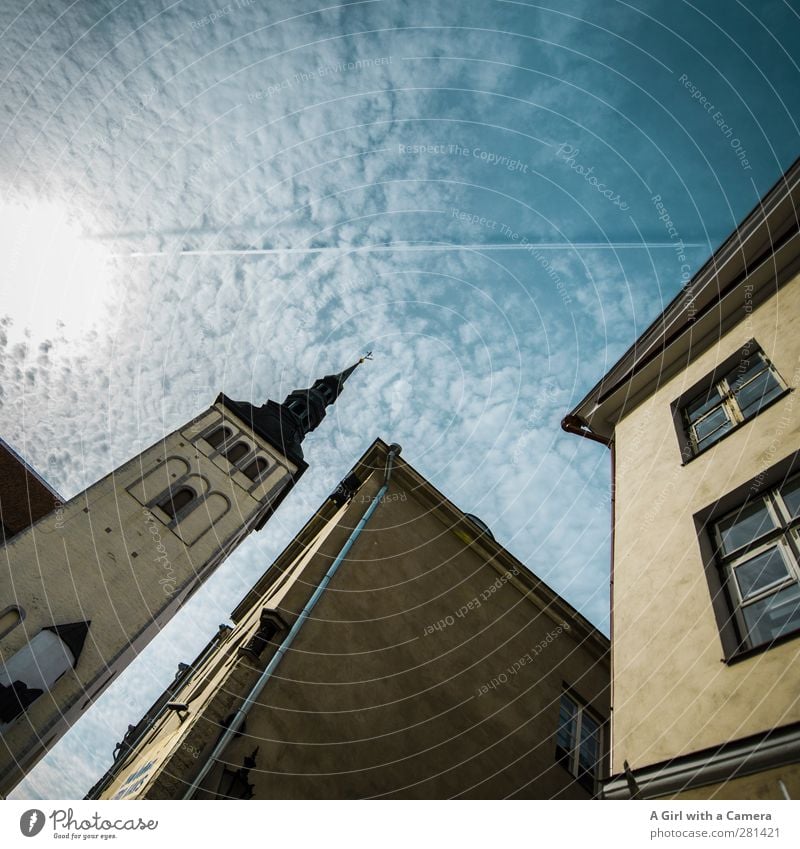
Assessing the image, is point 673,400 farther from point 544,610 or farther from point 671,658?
point 544,610

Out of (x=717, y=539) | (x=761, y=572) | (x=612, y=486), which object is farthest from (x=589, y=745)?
(x=761, y=572)

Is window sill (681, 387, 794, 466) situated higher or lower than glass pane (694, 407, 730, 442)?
lower

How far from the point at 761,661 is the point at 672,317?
6264mm

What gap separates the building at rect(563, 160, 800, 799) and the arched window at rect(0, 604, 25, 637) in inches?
749

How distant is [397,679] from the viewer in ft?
30.6

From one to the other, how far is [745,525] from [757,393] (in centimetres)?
180

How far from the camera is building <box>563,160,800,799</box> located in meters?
4.13

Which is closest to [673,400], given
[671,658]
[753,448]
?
Result: [753,448]

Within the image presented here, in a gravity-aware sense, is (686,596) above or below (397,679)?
above

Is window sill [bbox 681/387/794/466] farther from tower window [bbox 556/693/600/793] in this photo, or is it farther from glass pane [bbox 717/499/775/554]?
tower window [bbox 556/693/600/793]

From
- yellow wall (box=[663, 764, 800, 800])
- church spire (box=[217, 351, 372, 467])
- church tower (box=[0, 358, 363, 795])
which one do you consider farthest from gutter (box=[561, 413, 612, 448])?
church spire (box=[217, 351, 372, 467])

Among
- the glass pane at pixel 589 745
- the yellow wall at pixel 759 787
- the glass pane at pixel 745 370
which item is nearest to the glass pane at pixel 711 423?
the glass pane at pixel 745 370

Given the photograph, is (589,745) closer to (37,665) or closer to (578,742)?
(578,742)

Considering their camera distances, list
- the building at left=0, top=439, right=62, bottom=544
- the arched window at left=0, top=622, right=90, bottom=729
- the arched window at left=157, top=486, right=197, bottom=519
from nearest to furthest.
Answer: the arched window at left=0, top=622, right=90, bottom=729
the arched window at left=157, top=486, right=197, bottom=519
the building at left=0, top=439, right=62, bottom=544
